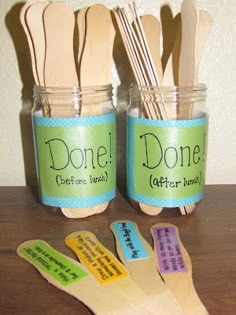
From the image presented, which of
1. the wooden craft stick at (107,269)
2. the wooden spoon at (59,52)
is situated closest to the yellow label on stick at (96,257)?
the wooden craft stick at (107,269)

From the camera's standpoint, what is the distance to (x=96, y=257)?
0.33 metres

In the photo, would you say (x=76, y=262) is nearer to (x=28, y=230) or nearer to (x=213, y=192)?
(x=28, y=230)

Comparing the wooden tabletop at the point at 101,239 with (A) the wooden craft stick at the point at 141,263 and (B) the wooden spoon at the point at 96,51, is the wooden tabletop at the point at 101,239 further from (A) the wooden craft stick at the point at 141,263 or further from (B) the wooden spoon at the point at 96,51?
(B) the wooden spoon at the point at 96,51

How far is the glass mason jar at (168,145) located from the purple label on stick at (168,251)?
0.10 feet

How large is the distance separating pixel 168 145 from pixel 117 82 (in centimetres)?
15

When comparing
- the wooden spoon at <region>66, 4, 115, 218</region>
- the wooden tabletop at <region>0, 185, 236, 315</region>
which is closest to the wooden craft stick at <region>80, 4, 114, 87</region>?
the wooden spoon at <region>66, 4, 115, 218</region>

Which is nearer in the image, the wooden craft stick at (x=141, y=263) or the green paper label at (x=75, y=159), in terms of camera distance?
the wooden craft stick at (x=141, y=263)

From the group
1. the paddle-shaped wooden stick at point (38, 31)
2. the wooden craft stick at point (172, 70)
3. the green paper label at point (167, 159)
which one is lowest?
the green paper label at point (167, 159)

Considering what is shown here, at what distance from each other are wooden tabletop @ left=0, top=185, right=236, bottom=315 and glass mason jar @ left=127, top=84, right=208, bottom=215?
0.03 metres

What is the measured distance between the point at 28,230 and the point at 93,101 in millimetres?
153

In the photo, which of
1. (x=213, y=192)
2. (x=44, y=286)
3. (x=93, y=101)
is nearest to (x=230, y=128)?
(x=213, y=192)

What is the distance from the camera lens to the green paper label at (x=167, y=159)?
14.8 inches

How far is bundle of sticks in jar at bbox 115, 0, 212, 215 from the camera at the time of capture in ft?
1.18

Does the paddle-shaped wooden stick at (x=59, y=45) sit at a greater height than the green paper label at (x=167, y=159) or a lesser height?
Result: greater
